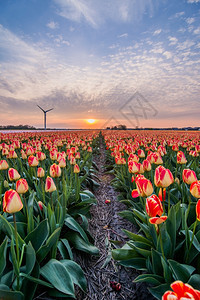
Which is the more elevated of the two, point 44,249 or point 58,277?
point 44,249

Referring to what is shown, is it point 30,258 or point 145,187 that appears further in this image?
point 145,187

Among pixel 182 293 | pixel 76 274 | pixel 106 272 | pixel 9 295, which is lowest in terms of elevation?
pixel 106 272

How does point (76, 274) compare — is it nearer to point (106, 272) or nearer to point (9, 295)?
point (106, 272)

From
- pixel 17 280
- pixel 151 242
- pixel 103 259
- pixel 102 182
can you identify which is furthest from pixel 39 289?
pixel 102 182


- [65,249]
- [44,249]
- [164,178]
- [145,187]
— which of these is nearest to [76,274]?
[65,249]

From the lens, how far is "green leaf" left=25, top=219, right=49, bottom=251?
5.17 ft

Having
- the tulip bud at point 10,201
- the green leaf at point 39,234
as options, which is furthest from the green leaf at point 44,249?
the tulip bud at point 10,201

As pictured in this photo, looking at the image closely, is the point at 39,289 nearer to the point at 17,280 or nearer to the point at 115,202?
the point at 17,280

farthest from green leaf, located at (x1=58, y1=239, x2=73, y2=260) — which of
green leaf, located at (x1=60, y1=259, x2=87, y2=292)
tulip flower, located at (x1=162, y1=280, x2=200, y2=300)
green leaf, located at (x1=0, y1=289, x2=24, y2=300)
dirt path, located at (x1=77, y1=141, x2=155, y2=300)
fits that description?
tulip flower, located at (x1=162, y1=280, x2=200, y2=300)

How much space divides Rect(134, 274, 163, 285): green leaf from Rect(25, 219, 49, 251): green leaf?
2.63ft

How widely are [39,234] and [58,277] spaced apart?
1.22 ft

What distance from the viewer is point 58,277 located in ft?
4.58

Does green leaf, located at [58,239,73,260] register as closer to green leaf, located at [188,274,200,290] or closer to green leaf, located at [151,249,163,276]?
green leaf, located at [151,249,163,276]

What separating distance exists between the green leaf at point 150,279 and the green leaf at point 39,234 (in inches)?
31.6
